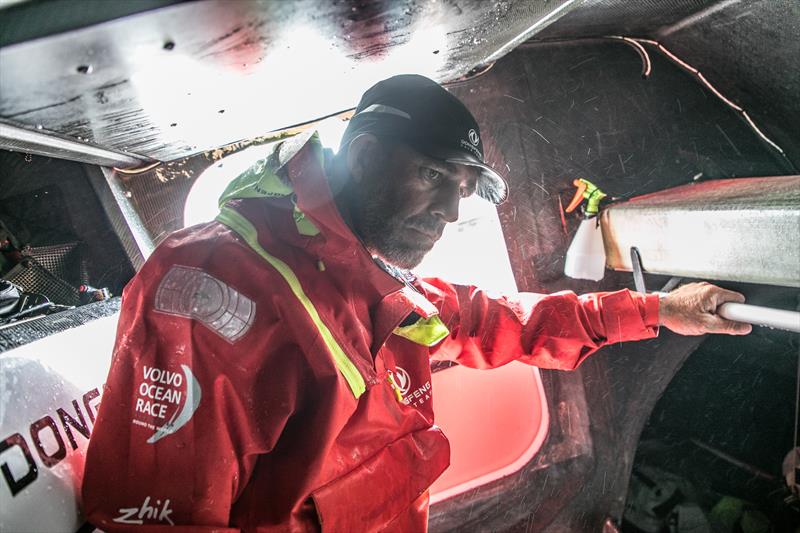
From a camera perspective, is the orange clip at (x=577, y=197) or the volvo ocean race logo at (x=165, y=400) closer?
the volvo ocean race logo at (x=165, y=400)

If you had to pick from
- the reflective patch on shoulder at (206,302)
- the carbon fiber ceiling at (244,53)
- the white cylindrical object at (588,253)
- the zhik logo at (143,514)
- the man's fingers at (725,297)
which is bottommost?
the white cylindrical object at (588,253)

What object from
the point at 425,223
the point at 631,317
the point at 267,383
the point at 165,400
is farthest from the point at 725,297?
the point at 165,400

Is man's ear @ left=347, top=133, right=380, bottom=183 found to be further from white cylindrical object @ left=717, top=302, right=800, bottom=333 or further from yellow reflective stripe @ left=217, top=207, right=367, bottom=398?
white cylindrical object @ left=717, top=302, right=800, bottom=333

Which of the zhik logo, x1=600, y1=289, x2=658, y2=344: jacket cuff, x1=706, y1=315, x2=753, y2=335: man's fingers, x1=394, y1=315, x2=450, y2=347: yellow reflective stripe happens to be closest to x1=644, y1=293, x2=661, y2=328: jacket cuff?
x1=600, y1=289, x2=658, y2=344: jacket cuff

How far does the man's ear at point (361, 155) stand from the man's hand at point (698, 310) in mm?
1352

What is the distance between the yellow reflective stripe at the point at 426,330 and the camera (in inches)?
74.8

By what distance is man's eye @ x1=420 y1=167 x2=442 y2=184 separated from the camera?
173 centimetres

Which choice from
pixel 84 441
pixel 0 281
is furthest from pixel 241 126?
pixel 84 441

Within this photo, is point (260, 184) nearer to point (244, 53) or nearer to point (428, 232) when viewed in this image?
point (244, 53)

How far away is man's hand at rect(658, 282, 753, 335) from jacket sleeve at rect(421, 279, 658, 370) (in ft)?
0.21

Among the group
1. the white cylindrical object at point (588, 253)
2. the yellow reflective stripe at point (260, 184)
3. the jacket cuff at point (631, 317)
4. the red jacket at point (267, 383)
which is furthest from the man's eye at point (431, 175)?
the white cylindrical object at point (588, 253)

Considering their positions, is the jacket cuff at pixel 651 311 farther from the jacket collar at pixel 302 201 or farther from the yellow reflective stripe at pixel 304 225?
the yellow reflective stripe at pixel 304 225

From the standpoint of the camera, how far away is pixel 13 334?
131cm

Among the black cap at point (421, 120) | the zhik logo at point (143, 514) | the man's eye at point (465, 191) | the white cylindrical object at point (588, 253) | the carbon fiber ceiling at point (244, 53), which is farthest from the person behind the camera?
the white cylindrical object at point (588, 253)
